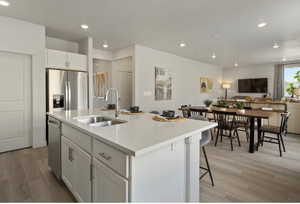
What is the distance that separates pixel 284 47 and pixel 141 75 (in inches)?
173

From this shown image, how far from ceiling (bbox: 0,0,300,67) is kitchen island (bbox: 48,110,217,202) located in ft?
6.71

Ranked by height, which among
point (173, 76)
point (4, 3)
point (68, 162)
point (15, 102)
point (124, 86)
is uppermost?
point (4, 3)

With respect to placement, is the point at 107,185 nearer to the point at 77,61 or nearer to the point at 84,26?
the point at 84,26

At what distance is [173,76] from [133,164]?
5124 mm

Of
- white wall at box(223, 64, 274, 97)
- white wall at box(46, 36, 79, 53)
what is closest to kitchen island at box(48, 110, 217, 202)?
white wall at box(46, 36, 79, 53)

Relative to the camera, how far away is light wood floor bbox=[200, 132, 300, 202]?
6.12 feet

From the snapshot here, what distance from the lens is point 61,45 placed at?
4.25 meters

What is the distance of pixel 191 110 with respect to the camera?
423 centimetres

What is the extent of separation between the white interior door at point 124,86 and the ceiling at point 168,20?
122cm

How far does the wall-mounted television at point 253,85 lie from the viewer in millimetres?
7508

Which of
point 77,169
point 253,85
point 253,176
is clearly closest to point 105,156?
point 77,169

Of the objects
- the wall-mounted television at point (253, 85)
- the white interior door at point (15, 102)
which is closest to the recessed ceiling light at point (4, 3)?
the white interior door at point (15, 102)

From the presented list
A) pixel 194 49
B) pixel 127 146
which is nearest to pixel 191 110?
pixel 194 49

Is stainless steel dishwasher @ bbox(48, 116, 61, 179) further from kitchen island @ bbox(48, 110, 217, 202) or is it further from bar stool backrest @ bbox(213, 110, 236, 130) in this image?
bar stool backrest @ bbox(213, 110, 236, 130)
